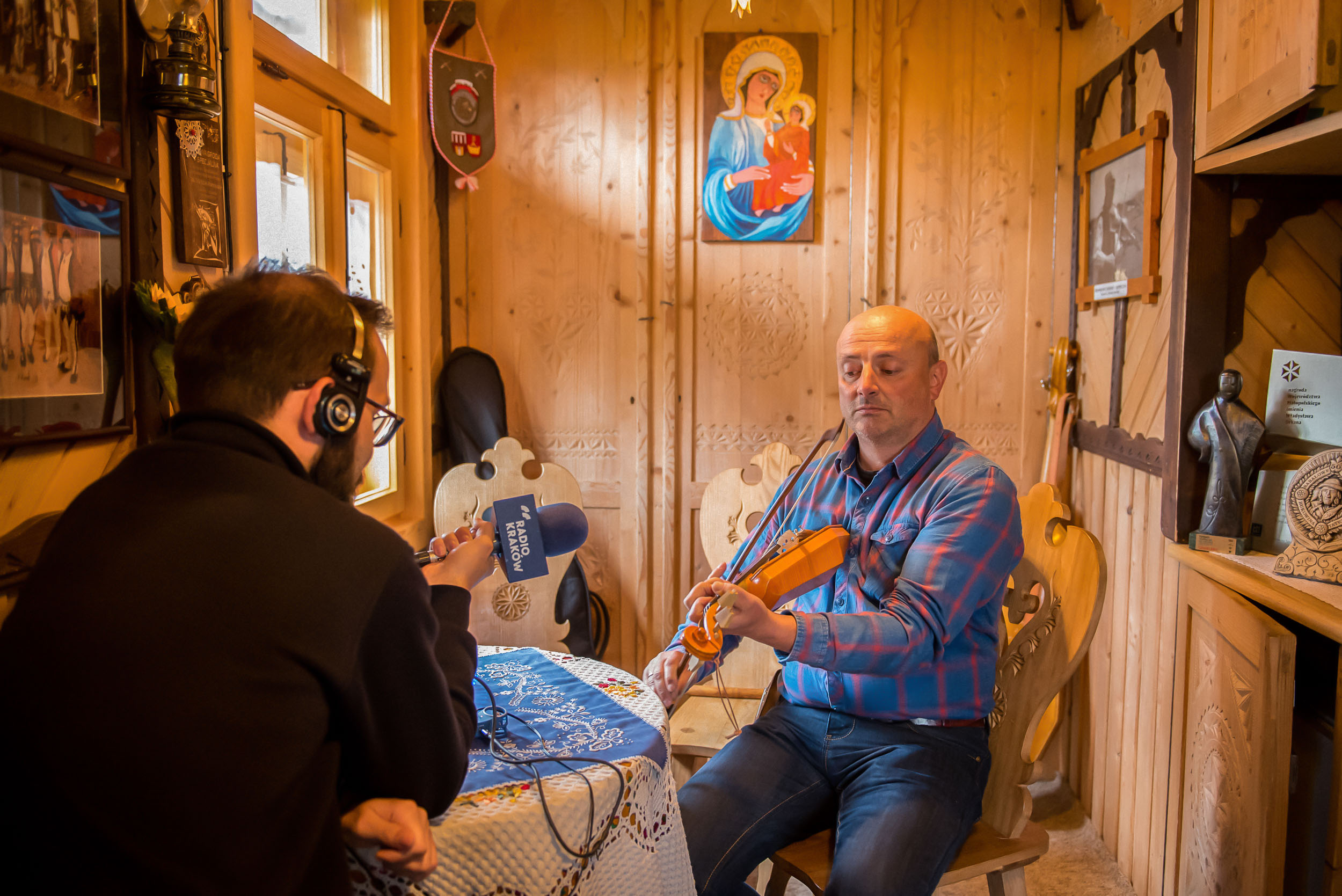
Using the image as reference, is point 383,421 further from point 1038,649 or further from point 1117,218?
point 1117,218

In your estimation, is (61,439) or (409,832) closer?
(409,832)

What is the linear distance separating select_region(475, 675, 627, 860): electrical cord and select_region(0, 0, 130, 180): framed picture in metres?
1.23

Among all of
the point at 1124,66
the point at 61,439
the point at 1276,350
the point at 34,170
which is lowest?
the point at 61,439

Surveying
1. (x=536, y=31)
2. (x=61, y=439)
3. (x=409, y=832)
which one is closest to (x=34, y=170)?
(x=61, y=439)

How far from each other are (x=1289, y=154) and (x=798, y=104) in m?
1.91

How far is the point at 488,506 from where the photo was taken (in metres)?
2.64

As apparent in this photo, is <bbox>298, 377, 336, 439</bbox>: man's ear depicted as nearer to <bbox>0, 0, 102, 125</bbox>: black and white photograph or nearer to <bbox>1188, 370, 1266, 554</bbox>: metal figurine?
<bbox>0, 0, 102, 125</bbox>: black and white photograph

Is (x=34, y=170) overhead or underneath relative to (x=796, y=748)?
overhead

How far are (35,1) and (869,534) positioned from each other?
5.94ft

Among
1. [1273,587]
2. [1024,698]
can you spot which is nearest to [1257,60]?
[1273,587]

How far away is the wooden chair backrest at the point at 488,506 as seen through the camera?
2670mm

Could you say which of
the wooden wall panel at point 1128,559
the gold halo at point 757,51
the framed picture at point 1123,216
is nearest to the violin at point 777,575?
the wooden wall panel at point 1128,559

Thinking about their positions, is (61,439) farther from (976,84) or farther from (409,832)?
(976,84)

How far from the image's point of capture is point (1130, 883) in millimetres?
2602
